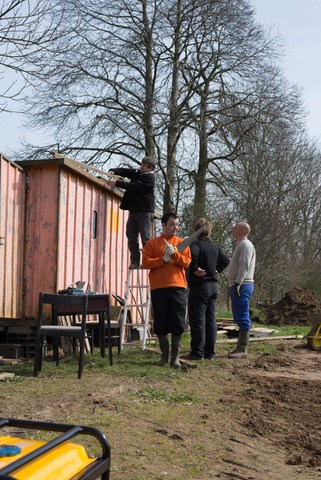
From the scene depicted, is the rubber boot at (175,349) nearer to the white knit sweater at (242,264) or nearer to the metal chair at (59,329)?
the metal chair at (59,329)

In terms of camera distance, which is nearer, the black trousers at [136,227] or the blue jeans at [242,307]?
the blue jeans at [242,307]

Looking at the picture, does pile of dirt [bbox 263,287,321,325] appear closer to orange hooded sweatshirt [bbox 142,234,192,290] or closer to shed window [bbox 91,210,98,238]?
shed window [bbox 91,210,98,238]

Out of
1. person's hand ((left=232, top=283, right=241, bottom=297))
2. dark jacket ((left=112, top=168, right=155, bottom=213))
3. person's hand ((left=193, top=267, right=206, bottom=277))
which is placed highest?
dark jacket ((left=112, top=168, right=155, bottom=213))

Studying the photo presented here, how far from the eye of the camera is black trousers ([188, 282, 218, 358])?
9945 mm

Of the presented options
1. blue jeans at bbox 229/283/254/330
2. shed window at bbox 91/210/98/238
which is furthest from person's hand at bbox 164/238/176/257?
shed window at bbox 91/210/98/238

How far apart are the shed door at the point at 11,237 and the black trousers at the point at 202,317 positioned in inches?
104

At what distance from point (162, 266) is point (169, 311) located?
608 millimetres

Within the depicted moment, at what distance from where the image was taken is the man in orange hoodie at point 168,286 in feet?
29.0

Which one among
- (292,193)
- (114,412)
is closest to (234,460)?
(114,412)

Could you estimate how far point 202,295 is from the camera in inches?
393

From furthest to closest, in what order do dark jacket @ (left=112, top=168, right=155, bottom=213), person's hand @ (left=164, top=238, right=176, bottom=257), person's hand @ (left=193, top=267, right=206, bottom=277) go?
dark jacket @ (left=112, top=168, right=155, bottom=213)
person's hand @ (left=193, top=267, right=206, bottom=277)
person's hand @ (left=164, top=238, right=176, bottom=257)

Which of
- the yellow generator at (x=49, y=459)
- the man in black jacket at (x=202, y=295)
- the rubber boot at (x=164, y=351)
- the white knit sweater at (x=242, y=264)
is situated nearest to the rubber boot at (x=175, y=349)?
the rubber boot at (x=164, y=351)

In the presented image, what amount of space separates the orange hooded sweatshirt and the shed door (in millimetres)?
2259

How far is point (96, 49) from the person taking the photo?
72.7 feet
